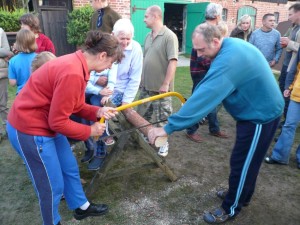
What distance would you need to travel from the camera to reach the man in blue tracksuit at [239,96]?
2.03m

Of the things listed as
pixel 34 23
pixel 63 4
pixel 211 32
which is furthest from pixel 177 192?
pixel 63 4

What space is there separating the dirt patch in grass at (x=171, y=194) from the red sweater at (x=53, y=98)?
120 centimetres

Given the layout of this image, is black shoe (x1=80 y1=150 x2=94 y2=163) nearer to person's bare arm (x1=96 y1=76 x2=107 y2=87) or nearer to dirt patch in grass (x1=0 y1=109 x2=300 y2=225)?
dirt patch in grass (x1=0 y1=109 x2=300 y2=225)

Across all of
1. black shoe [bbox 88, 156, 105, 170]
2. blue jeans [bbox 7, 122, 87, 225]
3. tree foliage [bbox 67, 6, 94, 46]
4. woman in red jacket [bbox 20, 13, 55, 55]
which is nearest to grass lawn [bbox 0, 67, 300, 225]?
black shoe [bbox 88, 156, 105, 170]

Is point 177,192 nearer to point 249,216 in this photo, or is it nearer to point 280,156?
point 249,216

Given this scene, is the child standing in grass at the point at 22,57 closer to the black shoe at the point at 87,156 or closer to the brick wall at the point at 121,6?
the black shoe at the point at 87,156

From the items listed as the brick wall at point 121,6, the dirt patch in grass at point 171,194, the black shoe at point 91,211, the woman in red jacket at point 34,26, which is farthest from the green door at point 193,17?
the black shoe at point 91,211

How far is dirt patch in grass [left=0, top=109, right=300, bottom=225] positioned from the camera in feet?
9.04

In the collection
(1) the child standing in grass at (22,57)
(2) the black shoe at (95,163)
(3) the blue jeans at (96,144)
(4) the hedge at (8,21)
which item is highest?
(4) the hedge at (8,21)

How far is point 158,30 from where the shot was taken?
149 inches

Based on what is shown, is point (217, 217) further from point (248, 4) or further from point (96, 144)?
point (248, 4)

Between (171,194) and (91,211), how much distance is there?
3.11 ft

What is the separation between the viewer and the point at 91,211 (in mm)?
2727

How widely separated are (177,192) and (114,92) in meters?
1.50
